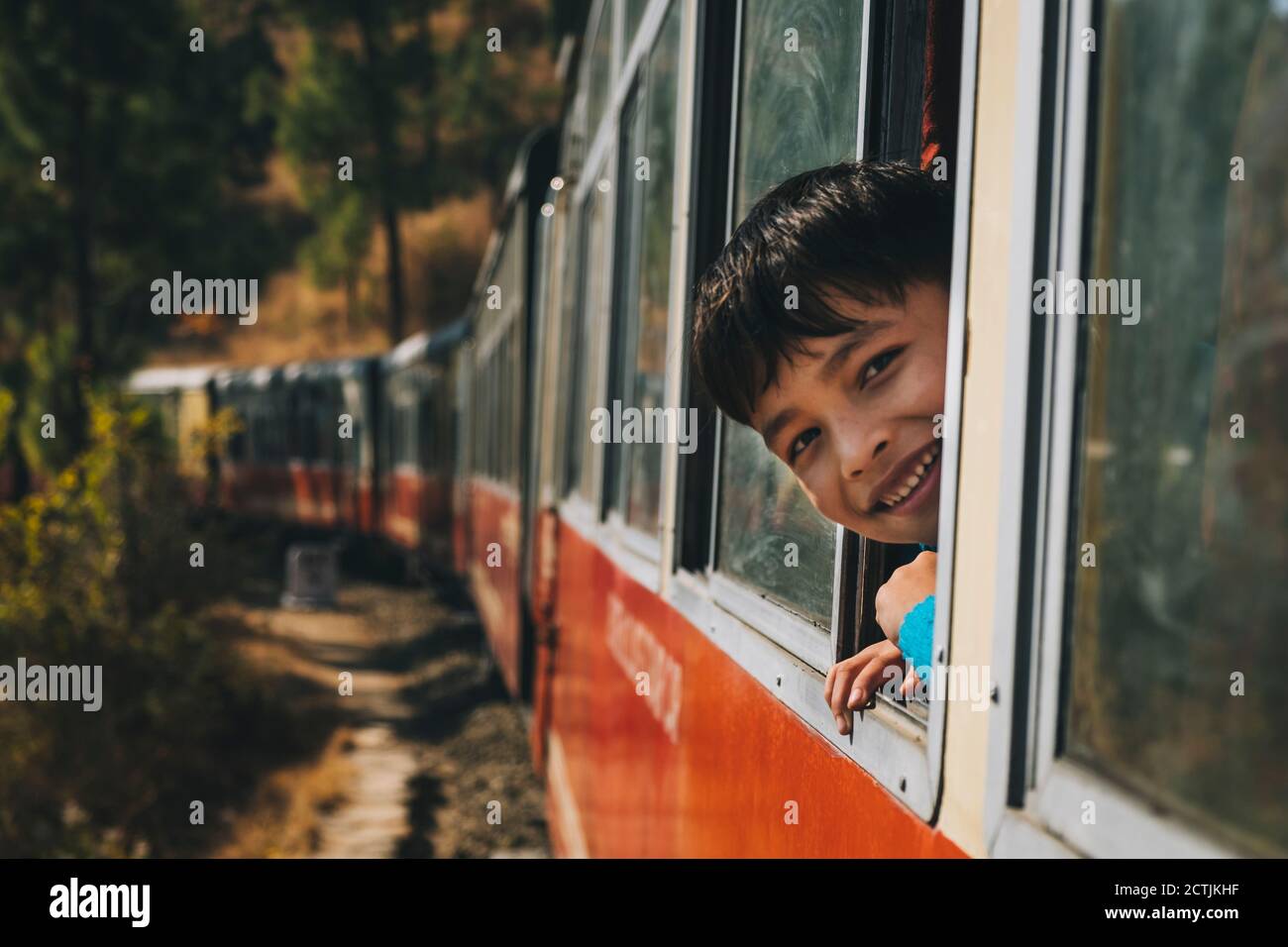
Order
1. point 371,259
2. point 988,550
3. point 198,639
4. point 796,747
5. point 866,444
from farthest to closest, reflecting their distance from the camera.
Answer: point 371,259
point 198,639
point 796,747
point 866,444
point 988,550

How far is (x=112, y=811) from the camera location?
7309mm

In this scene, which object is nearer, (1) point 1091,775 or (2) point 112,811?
(1) point 1091,775

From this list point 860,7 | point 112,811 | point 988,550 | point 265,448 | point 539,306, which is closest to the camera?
point 988,550

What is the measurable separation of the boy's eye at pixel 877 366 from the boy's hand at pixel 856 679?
0.87 feet

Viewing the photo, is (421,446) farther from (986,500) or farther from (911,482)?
(986,500)

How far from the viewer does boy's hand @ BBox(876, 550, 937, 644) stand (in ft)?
4.41

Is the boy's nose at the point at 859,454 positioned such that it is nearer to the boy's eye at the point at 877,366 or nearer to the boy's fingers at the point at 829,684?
the boy's eye at the point at 877,366

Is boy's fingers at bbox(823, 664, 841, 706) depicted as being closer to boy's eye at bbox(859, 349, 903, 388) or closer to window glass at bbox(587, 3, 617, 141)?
boy's eye at bbox(859, 349, 903, 388)
